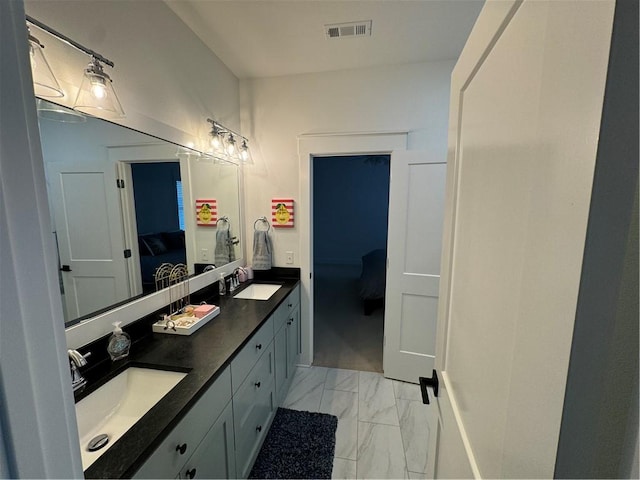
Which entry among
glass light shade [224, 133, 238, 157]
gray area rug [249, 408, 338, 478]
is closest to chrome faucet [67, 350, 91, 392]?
gray area rug [249, 408, 338, 478]

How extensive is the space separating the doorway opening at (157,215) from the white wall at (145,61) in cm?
23

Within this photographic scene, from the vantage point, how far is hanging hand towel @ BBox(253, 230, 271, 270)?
2547 mm

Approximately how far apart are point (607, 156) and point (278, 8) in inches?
76.4

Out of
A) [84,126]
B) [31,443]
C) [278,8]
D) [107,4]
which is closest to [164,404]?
[31,443]

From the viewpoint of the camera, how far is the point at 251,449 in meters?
1.53

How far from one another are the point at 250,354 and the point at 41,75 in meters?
1.47

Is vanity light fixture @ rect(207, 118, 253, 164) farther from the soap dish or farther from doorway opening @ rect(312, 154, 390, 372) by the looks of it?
doorway opening @ rect(312, 154, 390, 372)

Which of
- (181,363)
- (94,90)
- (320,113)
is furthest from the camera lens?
(320,113)

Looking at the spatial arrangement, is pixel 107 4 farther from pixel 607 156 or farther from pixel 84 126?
pixel 607 156

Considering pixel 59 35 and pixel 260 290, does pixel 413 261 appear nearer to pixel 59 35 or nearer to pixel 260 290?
pixel 260 290

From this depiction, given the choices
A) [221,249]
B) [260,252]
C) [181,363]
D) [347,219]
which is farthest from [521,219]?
[347,219]

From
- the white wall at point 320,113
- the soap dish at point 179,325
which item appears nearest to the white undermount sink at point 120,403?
the soap dish at point 179,325

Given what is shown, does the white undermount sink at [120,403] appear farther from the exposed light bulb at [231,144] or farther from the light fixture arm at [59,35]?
the exposed light bulb at [231,144]

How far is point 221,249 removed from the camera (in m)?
2.28
